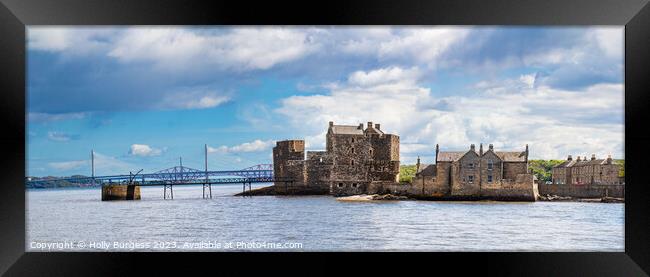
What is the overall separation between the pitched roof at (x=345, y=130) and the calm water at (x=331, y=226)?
9.78 ft

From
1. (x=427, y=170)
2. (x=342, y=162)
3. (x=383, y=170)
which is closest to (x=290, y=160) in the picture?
(x=342, y=162)

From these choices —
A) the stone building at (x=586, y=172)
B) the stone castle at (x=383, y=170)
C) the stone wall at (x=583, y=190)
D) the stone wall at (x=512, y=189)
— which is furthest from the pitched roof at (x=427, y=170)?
the stone building at (x=586, y=172)

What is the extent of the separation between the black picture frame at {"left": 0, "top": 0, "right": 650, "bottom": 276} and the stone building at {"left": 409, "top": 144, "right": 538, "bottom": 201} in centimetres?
1864

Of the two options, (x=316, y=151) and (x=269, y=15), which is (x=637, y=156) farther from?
(x=316, y=151)

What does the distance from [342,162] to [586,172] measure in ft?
31.5

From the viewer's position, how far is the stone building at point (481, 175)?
2492 cm

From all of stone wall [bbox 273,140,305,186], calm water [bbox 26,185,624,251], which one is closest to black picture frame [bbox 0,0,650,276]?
calm water [bbox 26,185,624,251]

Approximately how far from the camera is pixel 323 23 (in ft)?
20.2

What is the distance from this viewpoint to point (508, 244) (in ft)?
47.9

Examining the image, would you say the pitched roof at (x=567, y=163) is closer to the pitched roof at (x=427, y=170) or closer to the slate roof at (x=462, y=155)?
the slate roof at (x=462, y=155)

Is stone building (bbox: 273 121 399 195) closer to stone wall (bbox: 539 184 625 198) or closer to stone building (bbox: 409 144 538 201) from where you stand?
stone building (bbox: 409 144 538 201)

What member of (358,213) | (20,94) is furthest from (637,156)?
(358,213)

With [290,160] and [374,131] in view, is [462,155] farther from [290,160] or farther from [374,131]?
[290,160]

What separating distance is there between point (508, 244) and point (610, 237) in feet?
12.3
